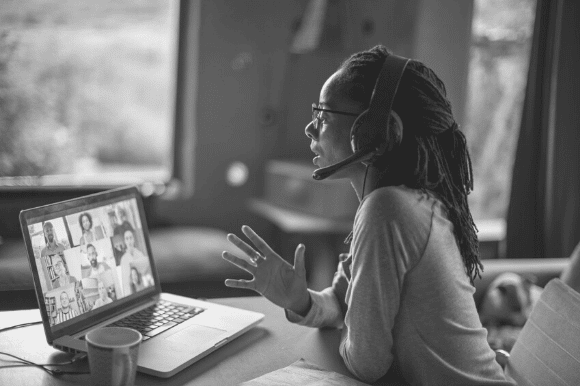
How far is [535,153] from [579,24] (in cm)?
62

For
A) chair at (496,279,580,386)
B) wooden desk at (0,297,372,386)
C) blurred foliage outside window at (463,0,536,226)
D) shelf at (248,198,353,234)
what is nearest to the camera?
wooden desk at (0,297,372,386)

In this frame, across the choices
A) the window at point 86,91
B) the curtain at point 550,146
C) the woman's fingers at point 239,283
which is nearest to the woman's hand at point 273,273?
the woman's fingers at point 239,283

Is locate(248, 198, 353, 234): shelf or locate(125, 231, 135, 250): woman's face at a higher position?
locate(125, 231, 135, 250): woman's face

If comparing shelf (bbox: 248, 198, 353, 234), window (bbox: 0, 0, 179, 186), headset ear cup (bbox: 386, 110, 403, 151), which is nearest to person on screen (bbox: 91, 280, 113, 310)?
headset ear cup (bbox: 386, 110, 403, 151)

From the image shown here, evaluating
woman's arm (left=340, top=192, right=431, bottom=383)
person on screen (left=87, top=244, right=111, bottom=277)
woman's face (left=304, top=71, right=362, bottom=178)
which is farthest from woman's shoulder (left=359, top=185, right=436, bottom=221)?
person on screen (left=87, top=244, right=111, bottom=277)

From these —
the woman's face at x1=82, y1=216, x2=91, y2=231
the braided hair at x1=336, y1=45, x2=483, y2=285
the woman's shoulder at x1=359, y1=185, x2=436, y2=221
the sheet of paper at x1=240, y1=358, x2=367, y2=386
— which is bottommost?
the sheet of paper at x1=240, y1=358, x2=367, y2=386

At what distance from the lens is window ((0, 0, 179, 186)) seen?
314cm

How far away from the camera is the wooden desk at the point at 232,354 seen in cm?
112

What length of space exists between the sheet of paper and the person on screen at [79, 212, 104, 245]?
430 millimetres

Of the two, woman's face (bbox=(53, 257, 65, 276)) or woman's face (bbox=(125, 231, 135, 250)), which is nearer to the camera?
woman's face (bbox=(53, 257, 65, 276))

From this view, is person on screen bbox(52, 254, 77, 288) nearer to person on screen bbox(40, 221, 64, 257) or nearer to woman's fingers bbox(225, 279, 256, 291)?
person on screen bbox(40, 221, 64, 257)

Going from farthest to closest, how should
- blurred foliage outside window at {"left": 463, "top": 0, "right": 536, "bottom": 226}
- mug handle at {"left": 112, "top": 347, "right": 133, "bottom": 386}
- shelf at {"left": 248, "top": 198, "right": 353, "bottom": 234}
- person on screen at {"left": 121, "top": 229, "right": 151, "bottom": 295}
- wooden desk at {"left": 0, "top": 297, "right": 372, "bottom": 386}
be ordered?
1. blurred foliage outside window at {"left": 463, "top": 0, "right": 536, "bottom": 226}
2. shelf at {"left": 248, "top": 198, "right": 353, "bottom": 234}
3. person on screen at {"left": 121, "top": 229, "right": 151, "bottom": 295}
4. wooden desk at {"left": 0, "top": 297, "right": 372, "bottom": 386}
5. mug handle at {"left": 112, "top": 347, "right": 133, "bottom": 386}

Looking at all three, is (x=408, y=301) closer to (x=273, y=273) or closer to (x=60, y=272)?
(x=273, y=273)

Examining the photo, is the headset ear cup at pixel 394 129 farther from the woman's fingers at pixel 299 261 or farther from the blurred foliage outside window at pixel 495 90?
the blurred foliage outside window at pixel 495 90
